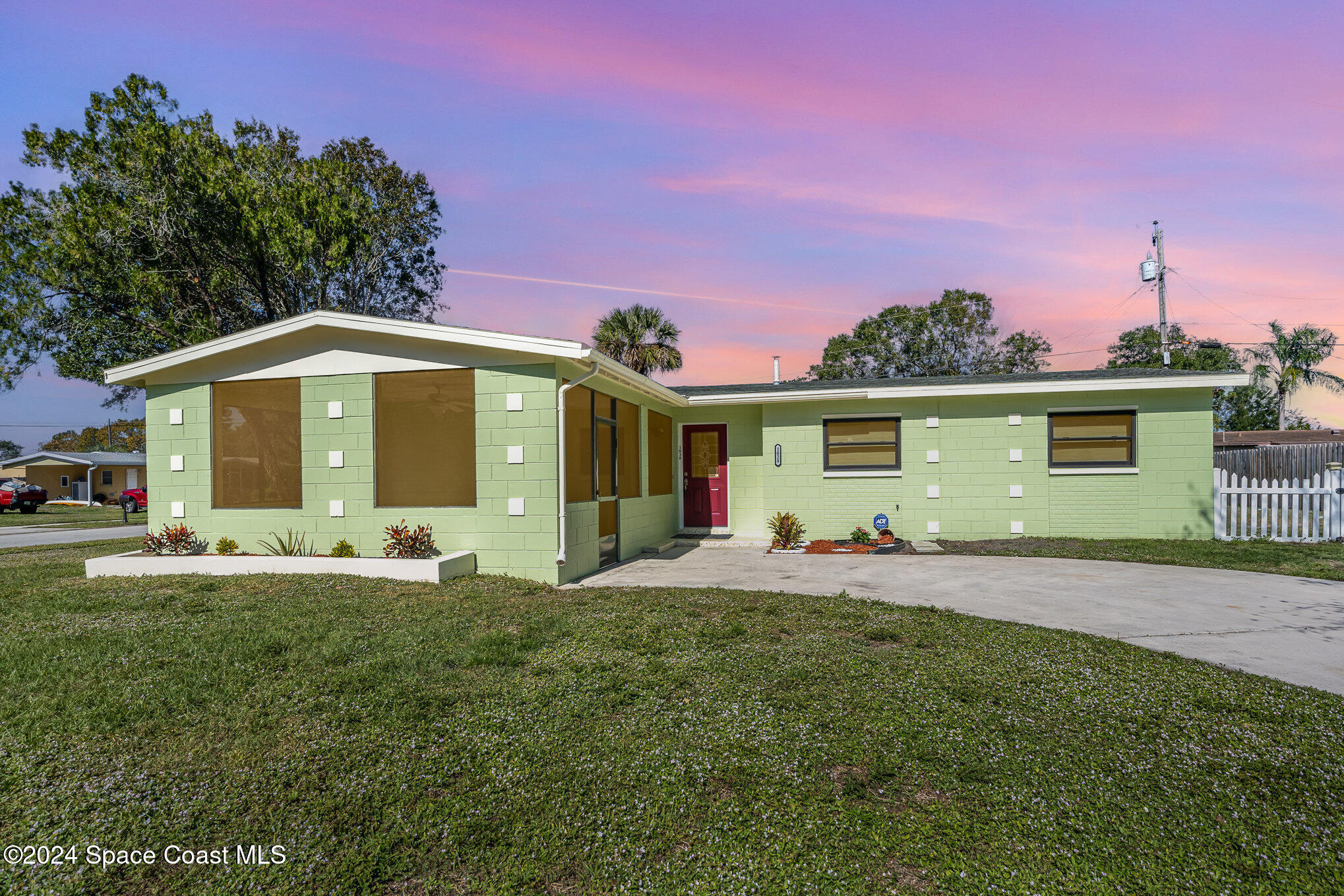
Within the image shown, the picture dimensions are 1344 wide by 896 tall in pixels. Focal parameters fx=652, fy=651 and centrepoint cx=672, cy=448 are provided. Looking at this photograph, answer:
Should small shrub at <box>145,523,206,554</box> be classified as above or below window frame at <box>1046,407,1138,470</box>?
below

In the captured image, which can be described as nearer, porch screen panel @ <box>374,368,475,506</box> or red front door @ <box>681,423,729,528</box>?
porch screen panel @ <box>374,368,475,506</box>

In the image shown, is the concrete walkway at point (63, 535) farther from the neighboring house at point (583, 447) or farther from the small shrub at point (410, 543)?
the small shrub at point (410, 543)

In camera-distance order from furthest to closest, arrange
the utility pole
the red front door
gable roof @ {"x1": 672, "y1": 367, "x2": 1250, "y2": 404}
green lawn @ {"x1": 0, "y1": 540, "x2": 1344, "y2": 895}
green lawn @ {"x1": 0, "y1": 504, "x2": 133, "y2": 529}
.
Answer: the utility pole
green lawn @ {"x1": 0, "y1": 504, "x2": 133, "y2": 529}
the red front door
gable roof @ {"x1": 672, "y1": 367, "x2": 1250, "y2": 404}
green lawn @ {"x1": 0, "y1": 540, "x2": 1344, "y2": 895}

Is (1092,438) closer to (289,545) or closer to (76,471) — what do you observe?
(289,545)

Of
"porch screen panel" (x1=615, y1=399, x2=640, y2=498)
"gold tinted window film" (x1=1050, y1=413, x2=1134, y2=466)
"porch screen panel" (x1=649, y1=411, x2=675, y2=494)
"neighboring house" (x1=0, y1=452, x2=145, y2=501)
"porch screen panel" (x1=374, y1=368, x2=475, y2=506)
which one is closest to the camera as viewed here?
"porch screen panel" (x1=374, y1=368, x2=475, y2=506)

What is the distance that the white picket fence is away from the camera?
1027 cm

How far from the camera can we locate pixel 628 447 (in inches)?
403

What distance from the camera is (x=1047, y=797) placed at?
2.79 metres

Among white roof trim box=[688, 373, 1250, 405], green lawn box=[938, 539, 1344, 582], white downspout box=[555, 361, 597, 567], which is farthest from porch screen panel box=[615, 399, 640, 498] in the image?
green lawn box=[938, 539, 1344, 582]

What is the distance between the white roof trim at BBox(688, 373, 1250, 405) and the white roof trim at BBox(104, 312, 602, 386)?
5143 mm

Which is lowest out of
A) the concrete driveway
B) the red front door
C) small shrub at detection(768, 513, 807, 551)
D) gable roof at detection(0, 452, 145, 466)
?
the concrete driveway

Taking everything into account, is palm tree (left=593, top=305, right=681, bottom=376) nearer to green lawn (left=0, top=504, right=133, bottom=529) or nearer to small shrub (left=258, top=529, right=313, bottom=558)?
small shrub (left=258, top=529, right=313, bottom=558)

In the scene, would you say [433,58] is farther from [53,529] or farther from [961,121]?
[53,529]

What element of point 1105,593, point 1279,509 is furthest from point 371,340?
point 1279,509
